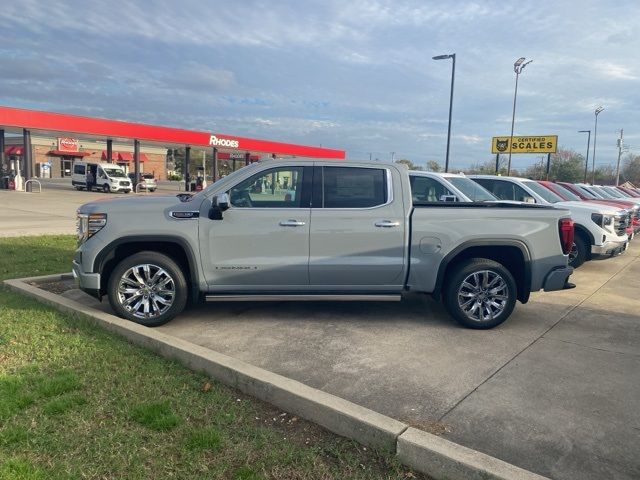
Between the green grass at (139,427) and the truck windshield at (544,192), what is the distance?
972 centimetres

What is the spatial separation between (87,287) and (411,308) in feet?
12.3

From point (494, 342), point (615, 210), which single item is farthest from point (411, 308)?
point (615, 210)

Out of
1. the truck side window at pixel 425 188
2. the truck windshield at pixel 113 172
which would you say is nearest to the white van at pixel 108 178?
the truck windshield at pixel 113 172

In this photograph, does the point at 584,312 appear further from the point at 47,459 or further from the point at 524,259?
the point at 47,459

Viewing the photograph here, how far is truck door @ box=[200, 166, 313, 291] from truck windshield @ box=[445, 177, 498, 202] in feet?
16.2

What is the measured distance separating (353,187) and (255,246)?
1.23 m

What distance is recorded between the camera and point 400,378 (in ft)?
13.9

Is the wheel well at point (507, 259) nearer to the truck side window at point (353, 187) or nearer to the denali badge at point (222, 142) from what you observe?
the truck side window at point (353, 187)

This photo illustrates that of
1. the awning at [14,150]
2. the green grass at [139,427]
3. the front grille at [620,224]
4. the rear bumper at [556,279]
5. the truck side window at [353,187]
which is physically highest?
the awning at [14,150]

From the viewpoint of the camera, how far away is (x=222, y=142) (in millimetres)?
40812

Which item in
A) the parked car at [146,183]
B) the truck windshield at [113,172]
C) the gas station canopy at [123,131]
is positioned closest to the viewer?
the gas station canopy at [123,131]

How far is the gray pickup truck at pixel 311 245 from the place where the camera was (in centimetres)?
534

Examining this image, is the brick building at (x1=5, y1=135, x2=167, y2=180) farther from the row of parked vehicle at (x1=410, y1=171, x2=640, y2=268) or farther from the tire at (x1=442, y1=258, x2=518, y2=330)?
the tire at (x1=442, y1=258, x2=518, y2=330)

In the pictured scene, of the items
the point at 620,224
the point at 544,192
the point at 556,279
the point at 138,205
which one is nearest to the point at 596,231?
the point at 620,224
